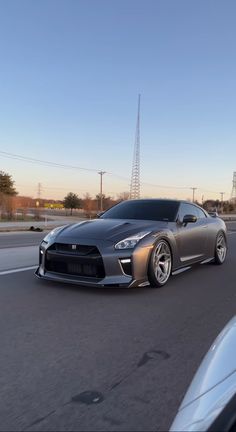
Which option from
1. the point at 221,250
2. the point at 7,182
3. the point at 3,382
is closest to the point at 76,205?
the point at 7,182

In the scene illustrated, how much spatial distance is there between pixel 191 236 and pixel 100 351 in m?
4.03

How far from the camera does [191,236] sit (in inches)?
296

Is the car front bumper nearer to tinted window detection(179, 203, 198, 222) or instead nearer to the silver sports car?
the silver sports car

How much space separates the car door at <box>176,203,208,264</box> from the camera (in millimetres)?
7180

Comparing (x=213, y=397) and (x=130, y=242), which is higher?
(x=130, y=242)

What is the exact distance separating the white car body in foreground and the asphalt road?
2.33ft

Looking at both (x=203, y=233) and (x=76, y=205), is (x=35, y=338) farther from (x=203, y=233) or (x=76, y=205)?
(x=76, y=205)

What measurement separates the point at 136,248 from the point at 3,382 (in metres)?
3.04

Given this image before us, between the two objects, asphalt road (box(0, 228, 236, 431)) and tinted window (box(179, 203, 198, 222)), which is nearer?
asphalt road (box(0, 228, 236, 431))

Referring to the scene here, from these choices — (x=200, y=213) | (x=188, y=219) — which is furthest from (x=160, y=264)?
(x=200, y=213)

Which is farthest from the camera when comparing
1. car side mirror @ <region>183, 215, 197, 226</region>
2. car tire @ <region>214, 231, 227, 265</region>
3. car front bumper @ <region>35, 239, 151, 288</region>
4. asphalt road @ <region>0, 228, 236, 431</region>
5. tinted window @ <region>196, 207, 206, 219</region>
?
car tire @ <region>214, 231, 227, 265</region>

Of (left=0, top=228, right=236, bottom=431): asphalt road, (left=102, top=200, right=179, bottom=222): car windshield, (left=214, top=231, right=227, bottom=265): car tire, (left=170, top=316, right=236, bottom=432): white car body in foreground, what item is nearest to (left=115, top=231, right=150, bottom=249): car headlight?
(left=0, top=228, right=236, bottom=431): asphalt road

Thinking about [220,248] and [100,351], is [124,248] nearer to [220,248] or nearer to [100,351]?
[100,351]

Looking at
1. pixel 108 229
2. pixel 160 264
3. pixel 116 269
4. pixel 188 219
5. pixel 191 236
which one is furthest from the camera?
pixel 191 236
